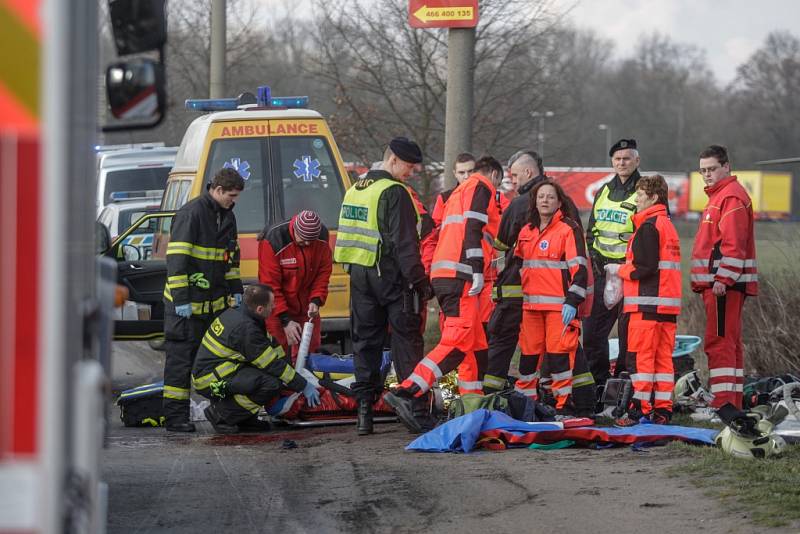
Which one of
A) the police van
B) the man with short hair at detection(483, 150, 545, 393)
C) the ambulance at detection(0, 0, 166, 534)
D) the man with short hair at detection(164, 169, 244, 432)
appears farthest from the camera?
the police van

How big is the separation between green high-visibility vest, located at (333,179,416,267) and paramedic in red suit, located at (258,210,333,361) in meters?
1.02

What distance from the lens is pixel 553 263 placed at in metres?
9.02

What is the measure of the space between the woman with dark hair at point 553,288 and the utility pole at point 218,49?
35.4ft

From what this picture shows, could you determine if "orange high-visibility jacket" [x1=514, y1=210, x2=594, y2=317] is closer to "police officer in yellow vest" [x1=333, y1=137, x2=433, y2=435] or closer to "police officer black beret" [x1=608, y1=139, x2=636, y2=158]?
"police officer in yellow vest" [x1=333, y1=137, x2=433, y2=435]

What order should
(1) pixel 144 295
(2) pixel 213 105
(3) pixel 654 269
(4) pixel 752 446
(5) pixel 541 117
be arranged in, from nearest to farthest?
1. (4) pixel 752 446
2. (3) pixel 654 269
3. (1) pixel 144 295
4. (2) pixel 213 105
5. (5) pixel 541 117

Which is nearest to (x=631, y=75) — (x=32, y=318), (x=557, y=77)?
(x=557, y=77)

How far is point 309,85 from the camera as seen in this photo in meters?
25.1

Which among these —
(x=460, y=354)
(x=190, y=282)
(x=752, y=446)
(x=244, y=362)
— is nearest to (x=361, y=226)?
(x=460, y=354)

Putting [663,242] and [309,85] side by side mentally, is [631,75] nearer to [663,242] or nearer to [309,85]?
[309,85]

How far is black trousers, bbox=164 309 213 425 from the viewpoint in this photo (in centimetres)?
912

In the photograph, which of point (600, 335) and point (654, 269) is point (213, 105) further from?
point (654, 269)

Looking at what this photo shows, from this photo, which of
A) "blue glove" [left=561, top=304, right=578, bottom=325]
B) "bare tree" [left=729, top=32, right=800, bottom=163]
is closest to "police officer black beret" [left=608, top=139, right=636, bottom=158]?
"blue glove" [left=561, top=304, right=578, bottom=325]

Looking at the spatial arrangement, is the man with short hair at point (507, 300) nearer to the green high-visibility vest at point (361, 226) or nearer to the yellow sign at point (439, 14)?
the green high-visibility vest at point (361, 226)

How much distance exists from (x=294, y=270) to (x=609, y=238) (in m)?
2.58
